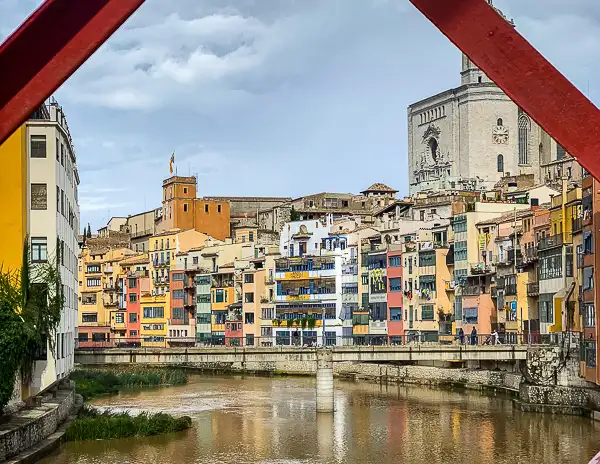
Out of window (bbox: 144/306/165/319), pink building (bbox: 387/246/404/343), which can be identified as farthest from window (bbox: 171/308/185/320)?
pink building (bbox: 387/246/404/343)

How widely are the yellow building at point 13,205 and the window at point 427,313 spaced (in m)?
34.5

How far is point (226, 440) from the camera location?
3319 cm

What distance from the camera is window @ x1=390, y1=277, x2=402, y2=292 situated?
204 feet

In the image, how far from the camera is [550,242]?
156ft

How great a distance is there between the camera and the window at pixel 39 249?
2957cm

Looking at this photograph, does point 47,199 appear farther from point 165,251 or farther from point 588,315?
point 165,251

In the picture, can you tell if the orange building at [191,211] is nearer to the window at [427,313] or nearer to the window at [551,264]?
→ the window at [427,313]

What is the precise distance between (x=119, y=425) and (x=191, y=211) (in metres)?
62.6

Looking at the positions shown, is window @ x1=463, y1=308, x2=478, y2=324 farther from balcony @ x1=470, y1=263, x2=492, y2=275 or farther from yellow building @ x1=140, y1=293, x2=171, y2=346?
yellow building @ x1=140, y1=293, x2=171, y2=346

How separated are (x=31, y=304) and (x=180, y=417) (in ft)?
32.3

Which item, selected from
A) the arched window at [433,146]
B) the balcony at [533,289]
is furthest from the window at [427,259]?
the arched window at [433,146]

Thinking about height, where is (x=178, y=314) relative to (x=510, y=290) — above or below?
below

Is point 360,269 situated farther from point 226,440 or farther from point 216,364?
point 226,440

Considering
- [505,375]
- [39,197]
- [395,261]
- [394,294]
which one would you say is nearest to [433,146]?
[395,261]
